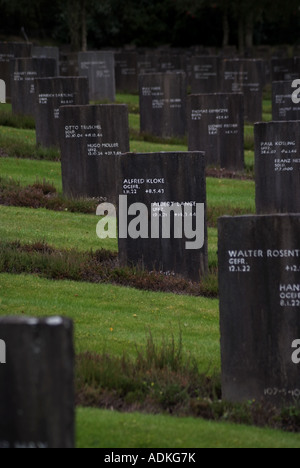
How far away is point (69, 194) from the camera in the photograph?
1636 centimetres

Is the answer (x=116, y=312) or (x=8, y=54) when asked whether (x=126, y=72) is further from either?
(x=116, y=312)

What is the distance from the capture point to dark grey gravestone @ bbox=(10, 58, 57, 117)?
24.3 m

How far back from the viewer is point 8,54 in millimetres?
29047

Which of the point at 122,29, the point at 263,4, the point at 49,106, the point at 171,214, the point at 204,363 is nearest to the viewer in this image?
the point at 204,363


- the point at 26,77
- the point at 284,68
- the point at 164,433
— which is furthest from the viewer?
the point at 284,68

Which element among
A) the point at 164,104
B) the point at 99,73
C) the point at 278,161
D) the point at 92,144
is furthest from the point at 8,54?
the point at 278,161

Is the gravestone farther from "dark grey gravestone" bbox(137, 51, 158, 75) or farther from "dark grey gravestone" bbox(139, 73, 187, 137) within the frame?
"dark grey gravestone" bbox(137, 51, 158, 75)

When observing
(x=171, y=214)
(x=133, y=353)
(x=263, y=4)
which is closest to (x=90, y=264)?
(x=171, y=214)

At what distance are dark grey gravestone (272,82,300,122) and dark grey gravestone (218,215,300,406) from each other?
50.1ft

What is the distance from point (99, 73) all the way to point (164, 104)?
27.8 feet

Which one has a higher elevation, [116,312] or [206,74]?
[206,74]

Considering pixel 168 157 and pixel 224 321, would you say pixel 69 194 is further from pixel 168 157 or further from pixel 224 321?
pixel 224 321

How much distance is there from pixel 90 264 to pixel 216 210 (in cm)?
433

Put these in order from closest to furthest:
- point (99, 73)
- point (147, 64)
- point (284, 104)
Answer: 1. point (284, 104)
2. point (99, 73)
3. point (147, 64)
